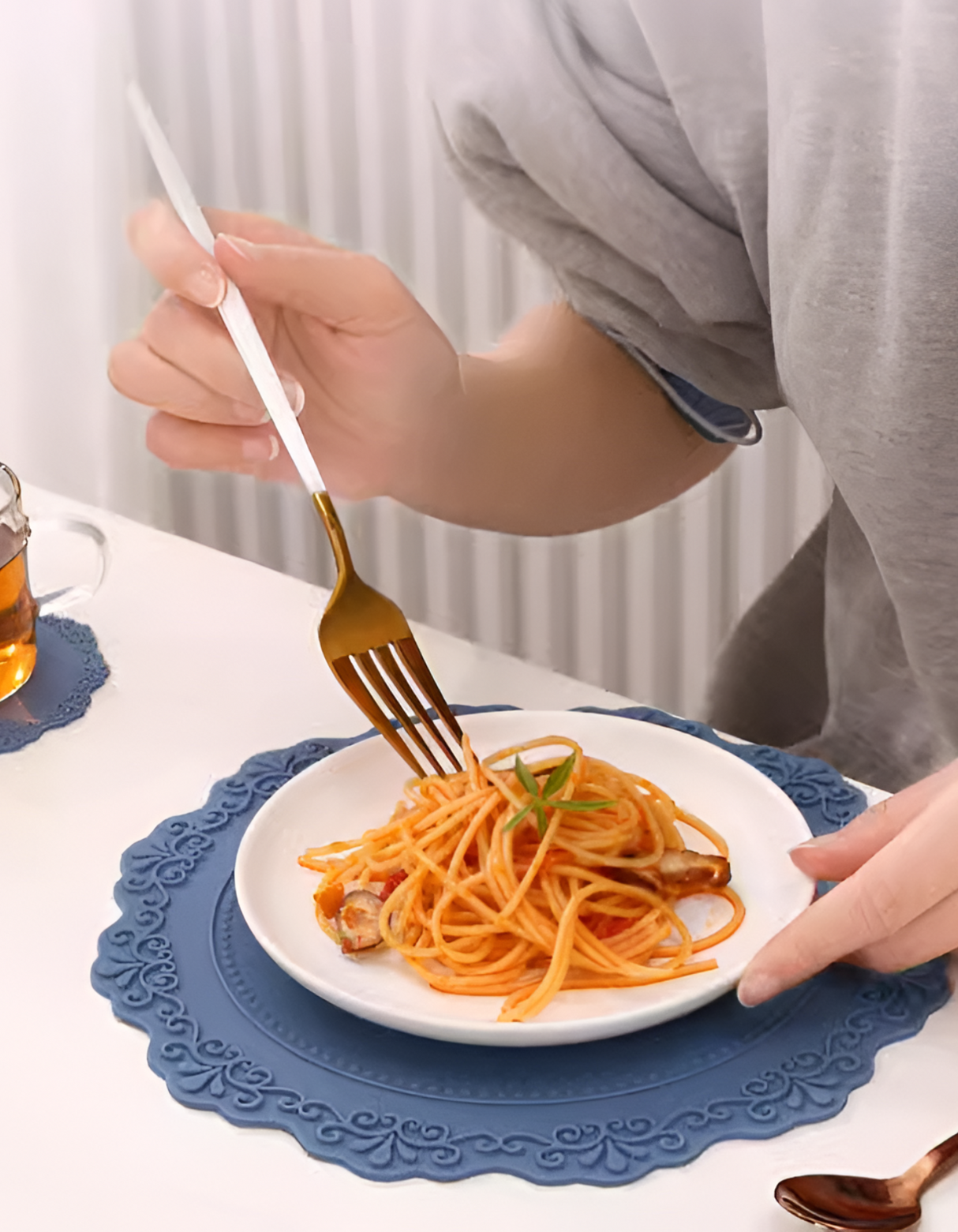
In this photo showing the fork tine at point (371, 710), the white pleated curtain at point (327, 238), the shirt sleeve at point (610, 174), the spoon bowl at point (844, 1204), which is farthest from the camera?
the white pleated curtain at point (327, 238)

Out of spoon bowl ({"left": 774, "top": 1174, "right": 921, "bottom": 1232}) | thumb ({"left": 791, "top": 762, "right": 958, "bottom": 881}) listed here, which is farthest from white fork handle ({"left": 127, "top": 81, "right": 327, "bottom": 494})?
spoon bowl ({"left": 774, "top": 1174, "right": 921, "bottom": 1232})

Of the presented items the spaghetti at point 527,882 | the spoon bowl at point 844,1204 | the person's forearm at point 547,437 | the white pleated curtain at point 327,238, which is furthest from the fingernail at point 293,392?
the white pleated curtain at point 327,238

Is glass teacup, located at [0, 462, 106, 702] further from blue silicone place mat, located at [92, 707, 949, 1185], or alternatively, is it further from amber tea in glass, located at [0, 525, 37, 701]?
blue silicone place mat, located at [92, 707, 949, 1185]

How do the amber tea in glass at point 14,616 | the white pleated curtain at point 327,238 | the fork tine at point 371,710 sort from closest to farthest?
the fork tine at point 371,710
the amber tea in glass at point 14,616
the white pleated curtain at point 327,238

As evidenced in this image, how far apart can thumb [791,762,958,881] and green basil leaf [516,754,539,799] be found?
121mm

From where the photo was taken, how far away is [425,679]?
747mm

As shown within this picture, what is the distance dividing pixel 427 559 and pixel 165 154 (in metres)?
1.12

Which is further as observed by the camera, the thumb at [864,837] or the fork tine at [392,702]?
the fork tine at [392,702]

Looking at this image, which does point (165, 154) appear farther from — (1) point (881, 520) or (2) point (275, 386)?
(1) point (881, 520)

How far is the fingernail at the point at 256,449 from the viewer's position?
0.86 meters

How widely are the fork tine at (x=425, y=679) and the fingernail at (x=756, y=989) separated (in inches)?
8.6

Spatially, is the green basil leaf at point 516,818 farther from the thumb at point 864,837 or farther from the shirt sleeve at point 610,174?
the shirt sleeve at point 610,174

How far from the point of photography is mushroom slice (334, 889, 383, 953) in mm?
603

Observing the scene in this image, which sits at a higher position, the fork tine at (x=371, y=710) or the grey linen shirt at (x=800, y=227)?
the grey linen shirt at (x=800, y=227)
